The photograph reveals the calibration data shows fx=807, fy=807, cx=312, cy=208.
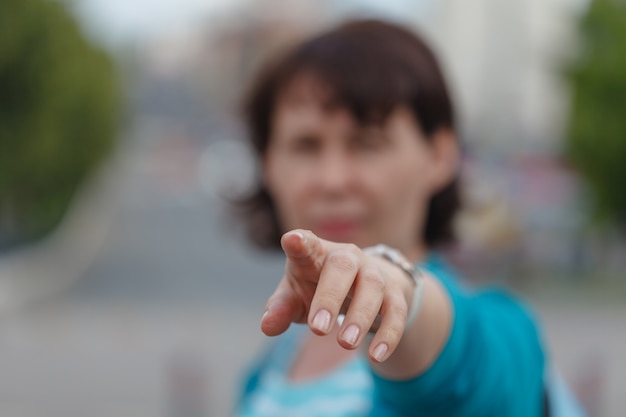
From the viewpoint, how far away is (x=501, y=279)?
42.3 feet

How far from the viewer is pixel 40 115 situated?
12086 millimetres

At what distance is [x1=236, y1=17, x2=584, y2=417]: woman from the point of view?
1026 mm

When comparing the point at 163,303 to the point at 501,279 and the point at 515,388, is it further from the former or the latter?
the point at 515,388

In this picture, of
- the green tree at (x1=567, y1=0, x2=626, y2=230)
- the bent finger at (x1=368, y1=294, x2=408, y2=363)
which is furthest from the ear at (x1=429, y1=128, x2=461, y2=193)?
the green tree at (x1=567, y1=0, x2=626, y2=230)

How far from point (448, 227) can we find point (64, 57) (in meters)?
12.0

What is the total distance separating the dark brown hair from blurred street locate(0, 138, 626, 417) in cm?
97

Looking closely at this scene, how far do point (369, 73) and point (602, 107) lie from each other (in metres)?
11.4

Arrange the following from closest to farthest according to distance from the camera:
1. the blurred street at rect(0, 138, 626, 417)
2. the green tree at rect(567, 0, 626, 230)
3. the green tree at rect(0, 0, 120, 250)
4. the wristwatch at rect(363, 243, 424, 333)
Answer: the wristwatch at rect(363, 243, 424, 333) < the blurred street at rect(0, 138, 626, 417) < the green tree at rect(0, 0, 120, 250) < the green tree at rect(567, 0, 626, 230)

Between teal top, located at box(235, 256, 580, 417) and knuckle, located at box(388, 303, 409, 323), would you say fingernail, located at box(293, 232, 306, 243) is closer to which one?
knuckle, located at box(388, 303, 409, 323)

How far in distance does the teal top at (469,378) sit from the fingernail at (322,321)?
32cm

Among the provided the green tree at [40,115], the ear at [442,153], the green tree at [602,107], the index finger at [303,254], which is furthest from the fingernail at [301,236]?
the green tree at [602,107]

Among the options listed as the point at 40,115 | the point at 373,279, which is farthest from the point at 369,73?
the point at 40,115

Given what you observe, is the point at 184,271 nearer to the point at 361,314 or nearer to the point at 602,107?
the point at 602,107

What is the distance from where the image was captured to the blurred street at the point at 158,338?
22.0ft
